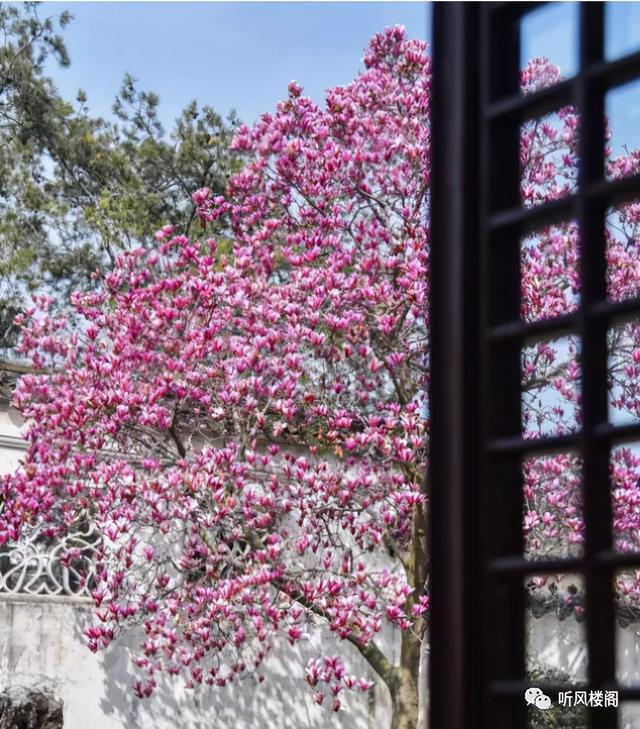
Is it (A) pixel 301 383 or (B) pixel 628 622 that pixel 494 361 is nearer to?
(A) pixel 301 383

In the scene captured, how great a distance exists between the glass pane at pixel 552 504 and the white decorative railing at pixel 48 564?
240 cm

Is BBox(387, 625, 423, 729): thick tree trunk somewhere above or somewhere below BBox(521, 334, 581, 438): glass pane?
below

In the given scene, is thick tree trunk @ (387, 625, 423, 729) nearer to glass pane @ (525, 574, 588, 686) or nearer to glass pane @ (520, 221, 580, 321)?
glass pane @ (525, 574, 588, 686)

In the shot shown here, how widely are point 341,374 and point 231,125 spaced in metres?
5.97

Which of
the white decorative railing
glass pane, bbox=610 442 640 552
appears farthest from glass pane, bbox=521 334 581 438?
the white decorative railing

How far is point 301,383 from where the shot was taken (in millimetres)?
5934

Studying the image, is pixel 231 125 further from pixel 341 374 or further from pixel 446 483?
pixel 446 483

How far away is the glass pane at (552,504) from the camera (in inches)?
216

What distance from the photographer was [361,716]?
23.4 ft

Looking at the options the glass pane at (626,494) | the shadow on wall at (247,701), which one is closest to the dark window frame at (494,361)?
the glass pane at (626,494)

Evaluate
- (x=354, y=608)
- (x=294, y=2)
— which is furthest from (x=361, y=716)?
(x=294, y=2)

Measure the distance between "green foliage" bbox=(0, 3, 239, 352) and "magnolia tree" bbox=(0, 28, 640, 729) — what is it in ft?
16.3

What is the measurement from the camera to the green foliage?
10734 mm

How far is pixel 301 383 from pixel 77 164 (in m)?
5.94
